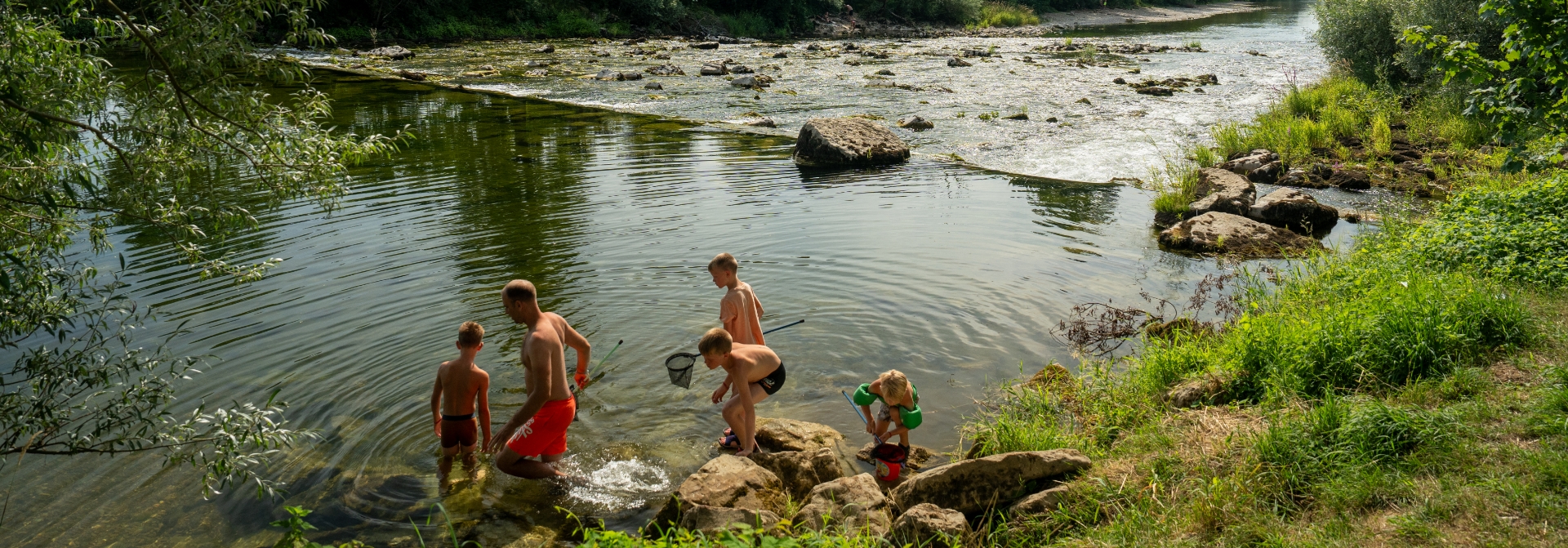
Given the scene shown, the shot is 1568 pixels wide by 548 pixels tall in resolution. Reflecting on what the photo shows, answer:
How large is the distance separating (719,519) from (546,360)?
2.00 metres

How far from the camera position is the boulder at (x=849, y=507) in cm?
536

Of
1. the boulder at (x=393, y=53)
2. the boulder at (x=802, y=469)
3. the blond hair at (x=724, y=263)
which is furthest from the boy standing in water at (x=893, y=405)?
the boulder at (x=393, y=53)

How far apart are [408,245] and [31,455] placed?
586 cm

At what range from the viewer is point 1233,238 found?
12.2 meters

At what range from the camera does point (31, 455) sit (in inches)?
263

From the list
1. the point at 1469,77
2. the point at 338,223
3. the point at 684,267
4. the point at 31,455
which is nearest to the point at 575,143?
the point at 338,223

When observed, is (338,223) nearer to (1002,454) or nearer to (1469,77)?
(1002,454)

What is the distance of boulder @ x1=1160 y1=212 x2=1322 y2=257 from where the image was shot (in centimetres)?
1201

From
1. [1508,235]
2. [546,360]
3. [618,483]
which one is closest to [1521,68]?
[1508,235]

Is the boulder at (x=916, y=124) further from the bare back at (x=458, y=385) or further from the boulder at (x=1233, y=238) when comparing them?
the bare back at (x=458, y=385)

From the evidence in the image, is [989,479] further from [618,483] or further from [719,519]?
Result: [618,483]

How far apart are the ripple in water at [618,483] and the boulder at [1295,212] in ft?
33.4

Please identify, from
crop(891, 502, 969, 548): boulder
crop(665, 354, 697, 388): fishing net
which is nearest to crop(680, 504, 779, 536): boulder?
crop(891, 502, 969, 548): boulder

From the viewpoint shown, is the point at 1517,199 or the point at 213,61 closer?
the point at 213,61
